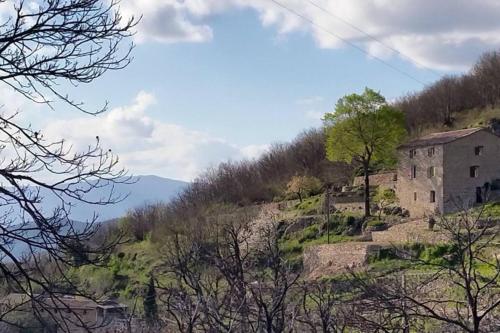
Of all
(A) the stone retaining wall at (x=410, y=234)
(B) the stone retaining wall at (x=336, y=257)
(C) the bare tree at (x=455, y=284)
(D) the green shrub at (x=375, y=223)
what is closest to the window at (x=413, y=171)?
(D) the green shrub at (x=375, y=223)

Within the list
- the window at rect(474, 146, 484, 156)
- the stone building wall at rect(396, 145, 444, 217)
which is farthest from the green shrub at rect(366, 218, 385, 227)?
the window at rect(474, 146, 484, 156)

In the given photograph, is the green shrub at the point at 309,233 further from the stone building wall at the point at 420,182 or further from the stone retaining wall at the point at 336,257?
the stone building wall at the point at 420,182

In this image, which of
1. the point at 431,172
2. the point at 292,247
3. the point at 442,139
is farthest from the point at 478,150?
the point at 292,247

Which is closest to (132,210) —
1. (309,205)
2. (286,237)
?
(309,205)

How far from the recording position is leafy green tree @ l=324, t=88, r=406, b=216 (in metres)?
A: 41.9

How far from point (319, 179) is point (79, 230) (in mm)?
50242

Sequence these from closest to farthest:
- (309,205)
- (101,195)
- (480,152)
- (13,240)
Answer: (13,240)
(101,195)
(480,152)
(309,205)

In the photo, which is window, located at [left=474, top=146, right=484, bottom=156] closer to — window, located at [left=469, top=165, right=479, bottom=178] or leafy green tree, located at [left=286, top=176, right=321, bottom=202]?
window, located at [left=469, top=165, right=479, bottom=178]

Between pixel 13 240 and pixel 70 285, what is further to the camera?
pixel 70 285

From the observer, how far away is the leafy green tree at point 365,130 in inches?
1650

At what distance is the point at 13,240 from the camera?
4664 millimetres

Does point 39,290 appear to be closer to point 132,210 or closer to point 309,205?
point 309,205

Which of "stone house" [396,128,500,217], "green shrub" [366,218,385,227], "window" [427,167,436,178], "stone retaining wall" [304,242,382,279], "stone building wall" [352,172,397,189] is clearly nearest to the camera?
"stone retaining wall" [304,242,382,279]

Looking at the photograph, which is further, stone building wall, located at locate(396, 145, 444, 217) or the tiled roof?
stone building wall, located at locate(396, 145, 444, 217)
